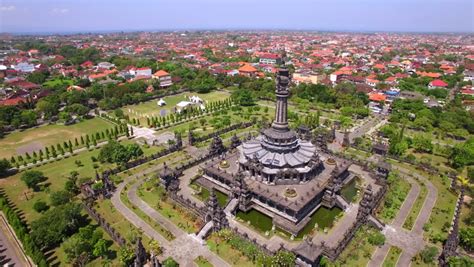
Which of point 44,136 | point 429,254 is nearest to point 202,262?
point 429,254

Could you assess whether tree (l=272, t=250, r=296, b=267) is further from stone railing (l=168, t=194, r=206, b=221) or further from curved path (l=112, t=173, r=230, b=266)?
stone railing (l=168, t=194, r=206, b=221)

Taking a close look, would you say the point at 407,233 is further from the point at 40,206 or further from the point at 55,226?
the point at 40,206

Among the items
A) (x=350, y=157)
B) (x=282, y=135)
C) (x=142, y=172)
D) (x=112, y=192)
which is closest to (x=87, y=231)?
(x=112, y=192)

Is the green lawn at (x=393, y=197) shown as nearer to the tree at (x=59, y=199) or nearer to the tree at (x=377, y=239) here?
the tree at (x=377, y=239)

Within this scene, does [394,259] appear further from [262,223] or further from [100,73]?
[100,73]

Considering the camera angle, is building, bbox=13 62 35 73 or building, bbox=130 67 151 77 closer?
building, bbox=130 67 151 77

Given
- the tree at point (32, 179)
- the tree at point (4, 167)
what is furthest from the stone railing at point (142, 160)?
the tree at point (4, 167)

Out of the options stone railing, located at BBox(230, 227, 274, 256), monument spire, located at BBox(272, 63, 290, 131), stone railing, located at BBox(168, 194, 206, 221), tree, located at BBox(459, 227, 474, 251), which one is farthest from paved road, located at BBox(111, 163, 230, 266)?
tree, located at BBox(459, 227, 474, 251)
